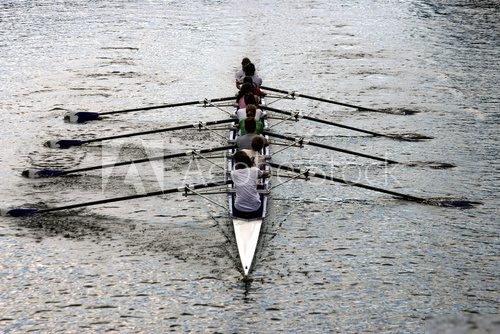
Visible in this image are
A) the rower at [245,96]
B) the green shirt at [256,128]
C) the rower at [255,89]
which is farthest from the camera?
the rower at [255,89]

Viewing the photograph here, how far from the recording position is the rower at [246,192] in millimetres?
18141

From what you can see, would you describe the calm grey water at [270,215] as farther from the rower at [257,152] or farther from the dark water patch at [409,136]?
the rower at [257,152]

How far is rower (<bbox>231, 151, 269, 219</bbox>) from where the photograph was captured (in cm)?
1814

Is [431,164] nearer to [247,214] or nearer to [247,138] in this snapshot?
[247,138]

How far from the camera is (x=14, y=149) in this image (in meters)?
26.5

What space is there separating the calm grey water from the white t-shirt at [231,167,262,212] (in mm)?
1096

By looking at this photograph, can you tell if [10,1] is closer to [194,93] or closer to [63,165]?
[194,93]

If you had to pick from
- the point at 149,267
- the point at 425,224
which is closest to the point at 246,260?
the point at 149,267

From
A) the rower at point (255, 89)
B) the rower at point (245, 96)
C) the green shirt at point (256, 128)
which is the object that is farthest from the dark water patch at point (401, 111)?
the green shirt at point (256, 128)

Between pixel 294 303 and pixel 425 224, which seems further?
pixel 425 224

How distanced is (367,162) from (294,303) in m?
9.63

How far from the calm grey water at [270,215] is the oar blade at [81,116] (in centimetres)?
29

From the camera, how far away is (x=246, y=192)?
18.1 meters

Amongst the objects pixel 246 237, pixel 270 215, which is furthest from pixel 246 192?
pixel 270 215
